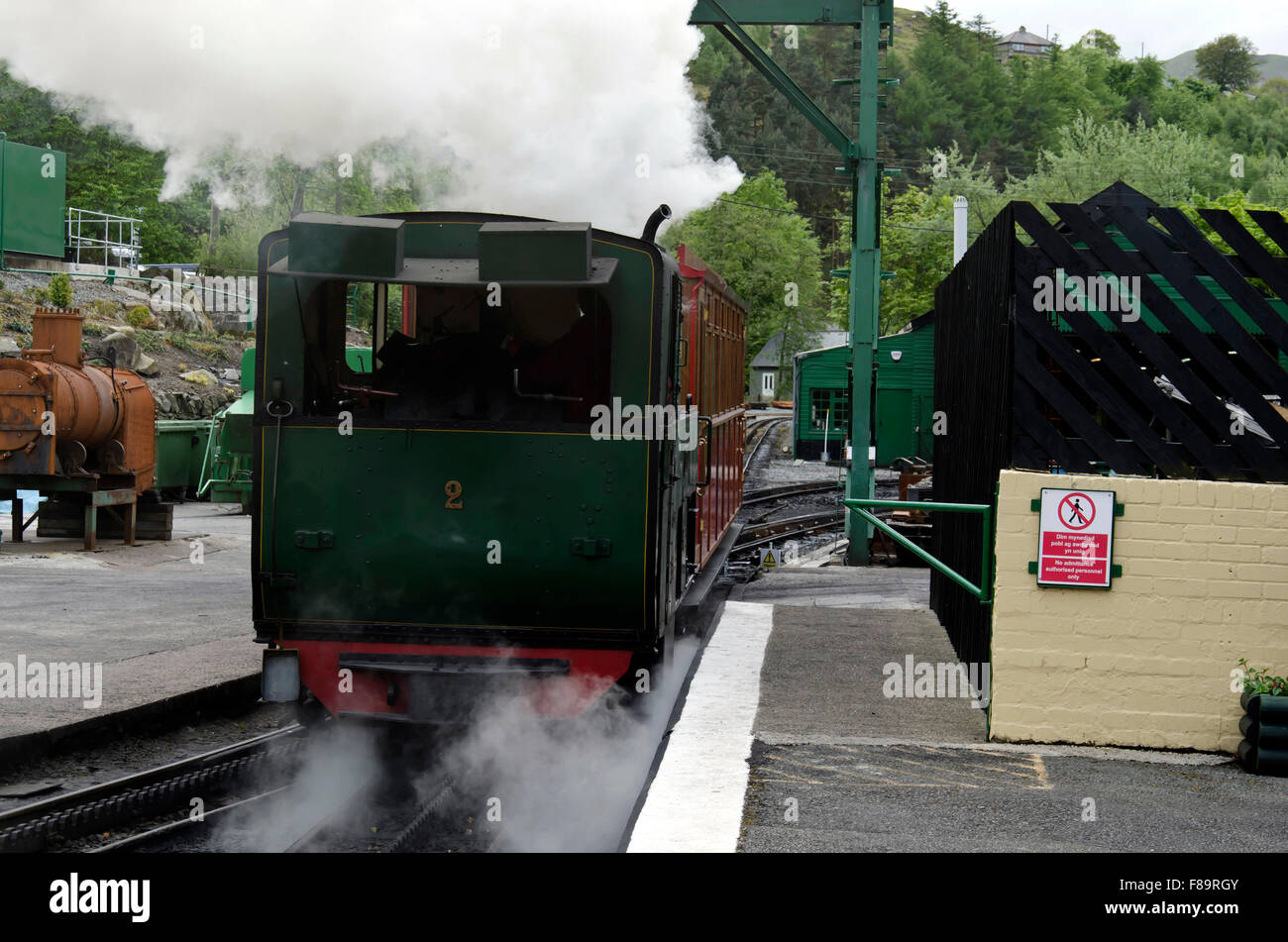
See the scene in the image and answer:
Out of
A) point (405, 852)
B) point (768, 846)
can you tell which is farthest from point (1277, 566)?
point (405, 852)

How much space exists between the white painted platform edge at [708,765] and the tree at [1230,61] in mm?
209943

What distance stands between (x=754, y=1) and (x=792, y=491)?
1527cm

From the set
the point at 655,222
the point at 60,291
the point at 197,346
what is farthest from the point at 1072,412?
the point at 197,346

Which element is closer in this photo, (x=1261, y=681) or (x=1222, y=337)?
(x=1261, y=681)

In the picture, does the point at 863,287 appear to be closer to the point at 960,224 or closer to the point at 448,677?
the point at 448,677

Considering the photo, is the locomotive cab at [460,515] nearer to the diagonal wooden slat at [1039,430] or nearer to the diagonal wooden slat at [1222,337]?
the diagonal wooden slat at [1039,430]

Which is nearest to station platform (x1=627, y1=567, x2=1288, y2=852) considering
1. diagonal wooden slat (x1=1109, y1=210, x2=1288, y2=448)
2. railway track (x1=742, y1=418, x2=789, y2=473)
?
diagonal wooden slat (x1=1109, y1=210, x2=1288, y2=448)

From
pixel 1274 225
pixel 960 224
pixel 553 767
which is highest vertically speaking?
pixel 960 224

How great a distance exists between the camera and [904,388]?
39.5 metres

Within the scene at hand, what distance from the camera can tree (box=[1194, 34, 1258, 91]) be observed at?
193000 millimetres

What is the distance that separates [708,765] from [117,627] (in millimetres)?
6710

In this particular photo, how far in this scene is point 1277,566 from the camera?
22.6 feet

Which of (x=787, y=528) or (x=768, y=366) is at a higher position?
(x=768, y=366)

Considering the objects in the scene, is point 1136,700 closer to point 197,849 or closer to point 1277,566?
point 1277,566
